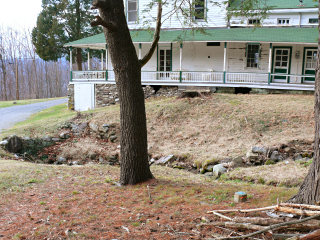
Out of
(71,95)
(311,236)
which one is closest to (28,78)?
(71,95)

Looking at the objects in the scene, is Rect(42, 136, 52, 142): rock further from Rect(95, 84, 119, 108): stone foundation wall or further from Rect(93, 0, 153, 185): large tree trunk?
Rect(93, 0, 153, 185): large tree trunk

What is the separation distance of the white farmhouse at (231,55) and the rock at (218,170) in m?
11.1

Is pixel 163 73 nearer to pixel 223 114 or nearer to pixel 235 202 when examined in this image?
pixel 223 114

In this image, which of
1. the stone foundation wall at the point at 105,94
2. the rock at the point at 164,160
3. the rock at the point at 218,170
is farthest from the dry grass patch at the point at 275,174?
the stone foundation wall at the point at 105,94

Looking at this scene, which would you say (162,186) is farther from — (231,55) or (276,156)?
(231,55)

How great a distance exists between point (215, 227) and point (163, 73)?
19242 mm

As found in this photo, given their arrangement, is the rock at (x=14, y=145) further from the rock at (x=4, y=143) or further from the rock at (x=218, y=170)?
the rock at (x=218, y=170)

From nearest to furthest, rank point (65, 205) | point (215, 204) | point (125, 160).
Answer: point (215, 204), point (65, 205), point (125, 160)

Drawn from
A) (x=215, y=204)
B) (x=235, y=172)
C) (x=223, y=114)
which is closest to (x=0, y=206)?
(x=215, y=204)

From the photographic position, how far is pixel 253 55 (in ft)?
71.8

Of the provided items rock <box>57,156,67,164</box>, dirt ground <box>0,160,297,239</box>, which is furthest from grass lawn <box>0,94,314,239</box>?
rock <box>57,156,67,164</box>

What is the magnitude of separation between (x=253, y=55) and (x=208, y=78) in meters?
3.69

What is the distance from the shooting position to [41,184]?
7.48m

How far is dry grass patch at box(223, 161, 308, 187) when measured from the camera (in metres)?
7.98
